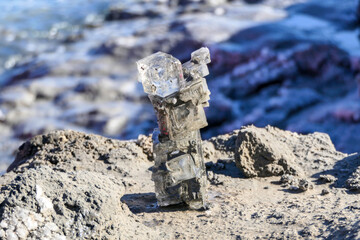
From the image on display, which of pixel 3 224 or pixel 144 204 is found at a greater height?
pixel 144 204

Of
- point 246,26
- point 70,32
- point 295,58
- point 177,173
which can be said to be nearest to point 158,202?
point 177,173

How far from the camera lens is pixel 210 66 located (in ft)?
37.4

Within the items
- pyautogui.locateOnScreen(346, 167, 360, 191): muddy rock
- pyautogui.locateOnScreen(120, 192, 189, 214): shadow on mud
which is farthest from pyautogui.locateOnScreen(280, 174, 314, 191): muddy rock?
pyautogui.locateOnScreen(120, 192, 189, 214): shadow on mud

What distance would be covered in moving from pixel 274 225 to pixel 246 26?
10223mm

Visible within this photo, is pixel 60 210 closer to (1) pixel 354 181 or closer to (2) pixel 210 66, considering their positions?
(1) pixel 354 181

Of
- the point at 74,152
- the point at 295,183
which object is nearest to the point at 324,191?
the point at 295,183

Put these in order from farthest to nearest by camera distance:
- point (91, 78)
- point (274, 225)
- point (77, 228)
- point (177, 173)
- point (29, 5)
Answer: point (29, 5) < point (91, 78) < point (177, 173) < point (274, 225) < point (77, 228)

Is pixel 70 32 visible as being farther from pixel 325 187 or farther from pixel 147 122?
pixel 325 187

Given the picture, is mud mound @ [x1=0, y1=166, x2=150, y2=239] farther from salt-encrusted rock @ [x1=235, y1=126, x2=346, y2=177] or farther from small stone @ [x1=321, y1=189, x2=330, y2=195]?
small stone @ [x1=321, y1=189, x2=330, y2=195]

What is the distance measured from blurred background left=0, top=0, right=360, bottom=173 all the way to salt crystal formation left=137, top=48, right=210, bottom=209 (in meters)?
5.46

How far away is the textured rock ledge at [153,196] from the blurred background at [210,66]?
172 inches

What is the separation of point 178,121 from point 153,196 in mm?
705

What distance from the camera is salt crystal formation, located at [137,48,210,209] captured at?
11.3 ft

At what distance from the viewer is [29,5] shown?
16609 millimetres
